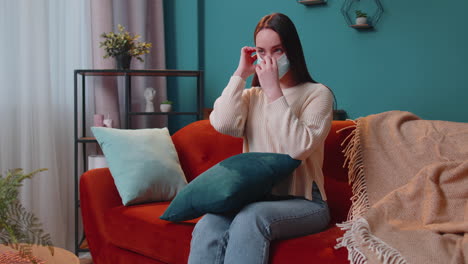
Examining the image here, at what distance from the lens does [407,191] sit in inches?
70.2

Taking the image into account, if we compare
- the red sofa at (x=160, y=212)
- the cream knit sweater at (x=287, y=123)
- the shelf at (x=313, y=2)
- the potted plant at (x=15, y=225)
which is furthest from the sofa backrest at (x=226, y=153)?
the potted plant at (x=15, y=225)

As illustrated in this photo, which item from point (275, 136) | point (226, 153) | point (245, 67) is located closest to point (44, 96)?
point (226, 153)

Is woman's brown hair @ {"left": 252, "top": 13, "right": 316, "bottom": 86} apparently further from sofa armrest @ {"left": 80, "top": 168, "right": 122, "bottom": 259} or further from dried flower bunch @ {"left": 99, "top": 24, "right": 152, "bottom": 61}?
dried flower bunch @ {"left": 99, "top": 24, "right": 152, "bottom": 61}

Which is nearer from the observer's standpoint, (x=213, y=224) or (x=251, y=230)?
(x=251, y=230)

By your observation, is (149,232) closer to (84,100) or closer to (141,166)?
(141,166)

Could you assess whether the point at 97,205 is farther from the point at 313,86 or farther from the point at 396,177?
the point at 396,177

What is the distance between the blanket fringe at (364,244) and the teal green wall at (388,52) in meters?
1.20

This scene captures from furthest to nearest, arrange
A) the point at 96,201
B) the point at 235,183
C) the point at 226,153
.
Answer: the point at 226,153 → the point at 96,201 → the point at 235,183

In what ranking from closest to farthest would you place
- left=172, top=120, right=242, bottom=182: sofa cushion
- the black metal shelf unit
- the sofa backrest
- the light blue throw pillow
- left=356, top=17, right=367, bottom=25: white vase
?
the sofa backrest
the light blue throw pillow
left=172, top=120, right=242, bottom=182: sofa cushion
left=356, top=17, right=367, bottom=25: white vase
the black metal shelf unit

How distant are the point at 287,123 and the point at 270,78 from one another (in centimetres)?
18

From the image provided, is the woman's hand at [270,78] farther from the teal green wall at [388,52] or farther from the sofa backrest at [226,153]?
the teal green wall at [388,52]

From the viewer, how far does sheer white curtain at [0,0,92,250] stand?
9.41 feet

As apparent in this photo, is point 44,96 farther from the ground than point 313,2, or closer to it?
closer to it

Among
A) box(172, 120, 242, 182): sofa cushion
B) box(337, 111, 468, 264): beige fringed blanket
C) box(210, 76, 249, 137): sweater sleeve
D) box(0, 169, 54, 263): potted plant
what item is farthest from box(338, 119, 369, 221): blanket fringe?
box(0, 169, 54, 263): potted plant
